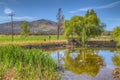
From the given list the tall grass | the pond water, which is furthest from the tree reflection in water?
the tall grass

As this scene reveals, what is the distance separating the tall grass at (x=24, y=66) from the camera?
19.0 metres

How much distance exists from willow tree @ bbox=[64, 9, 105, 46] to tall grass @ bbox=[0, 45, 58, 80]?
64.2 m

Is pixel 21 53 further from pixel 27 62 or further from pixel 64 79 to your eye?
pixel 64 79

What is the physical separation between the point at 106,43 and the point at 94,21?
11.8 metres

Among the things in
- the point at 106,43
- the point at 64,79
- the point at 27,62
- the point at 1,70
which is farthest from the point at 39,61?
the point at 106,43

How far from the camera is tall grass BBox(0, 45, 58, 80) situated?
19.0m

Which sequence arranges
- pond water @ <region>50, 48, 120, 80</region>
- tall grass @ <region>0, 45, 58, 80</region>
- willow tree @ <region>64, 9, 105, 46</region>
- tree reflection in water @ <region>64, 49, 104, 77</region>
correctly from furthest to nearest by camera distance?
1. willow tree @ <region>64, 9, 105, 46</region>
2. tree reflection in water @ <region>64, 49, 104, 77</region>
3. pond water @ <region>50, 48, 120, 80</region>
4. tall grass @ <region>0, 45, 58, 80</region>

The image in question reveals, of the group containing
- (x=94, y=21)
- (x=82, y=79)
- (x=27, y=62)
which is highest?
(x=94, y=21)

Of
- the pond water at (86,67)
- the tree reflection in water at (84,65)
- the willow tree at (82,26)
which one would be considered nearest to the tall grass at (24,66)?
the pond water at (86,67)

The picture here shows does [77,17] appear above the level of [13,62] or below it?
above

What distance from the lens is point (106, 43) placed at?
9394 centimetres

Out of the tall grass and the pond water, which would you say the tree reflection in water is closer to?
the pond water

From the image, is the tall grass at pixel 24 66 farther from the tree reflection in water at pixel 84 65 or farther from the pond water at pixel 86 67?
the tree reflection in water at pixel 84 65

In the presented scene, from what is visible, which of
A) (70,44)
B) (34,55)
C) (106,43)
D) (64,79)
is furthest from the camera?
(106,43)
